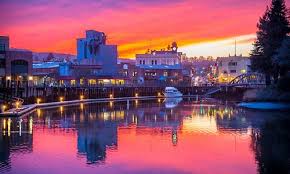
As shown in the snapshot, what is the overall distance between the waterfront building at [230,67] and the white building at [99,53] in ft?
171

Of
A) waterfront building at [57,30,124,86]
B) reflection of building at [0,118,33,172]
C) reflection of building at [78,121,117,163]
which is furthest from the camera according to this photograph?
waterfront building at [57,30,124,86]

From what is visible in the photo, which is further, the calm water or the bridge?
the bridge

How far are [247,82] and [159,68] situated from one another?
40369mm

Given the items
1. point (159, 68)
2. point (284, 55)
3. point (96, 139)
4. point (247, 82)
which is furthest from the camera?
point (159, 68)

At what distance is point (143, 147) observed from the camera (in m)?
31.3

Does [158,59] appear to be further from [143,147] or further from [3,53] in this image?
[143,147]

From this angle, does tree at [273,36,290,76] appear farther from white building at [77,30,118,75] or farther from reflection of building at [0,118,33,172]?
white building at [77,30,118,75]

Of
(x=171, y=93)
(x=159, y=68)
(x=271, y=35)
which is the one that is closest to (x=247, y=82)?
(x=171, y=93)

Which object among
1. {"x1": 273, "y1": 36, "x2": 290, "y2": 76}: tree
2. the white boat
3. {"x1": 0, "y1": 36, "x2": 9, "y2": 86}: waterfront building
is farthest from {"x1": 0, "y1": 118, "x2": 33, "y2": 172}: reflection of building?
the white boat

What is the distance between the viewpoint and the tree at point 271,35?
79356 millimetres

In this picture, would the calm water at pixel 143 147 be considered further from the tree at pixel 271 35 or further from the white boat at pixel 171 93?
the white boat at pixel 171 93

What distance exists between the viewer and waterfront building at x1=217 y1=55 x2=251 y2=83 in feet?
570

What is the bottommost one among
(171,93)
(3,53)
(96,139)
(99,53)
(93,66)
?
(96,139)

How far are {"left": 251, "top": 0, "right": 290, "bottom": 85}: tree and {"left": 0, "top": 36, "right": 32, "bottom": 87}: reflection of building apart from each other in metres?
49.6
